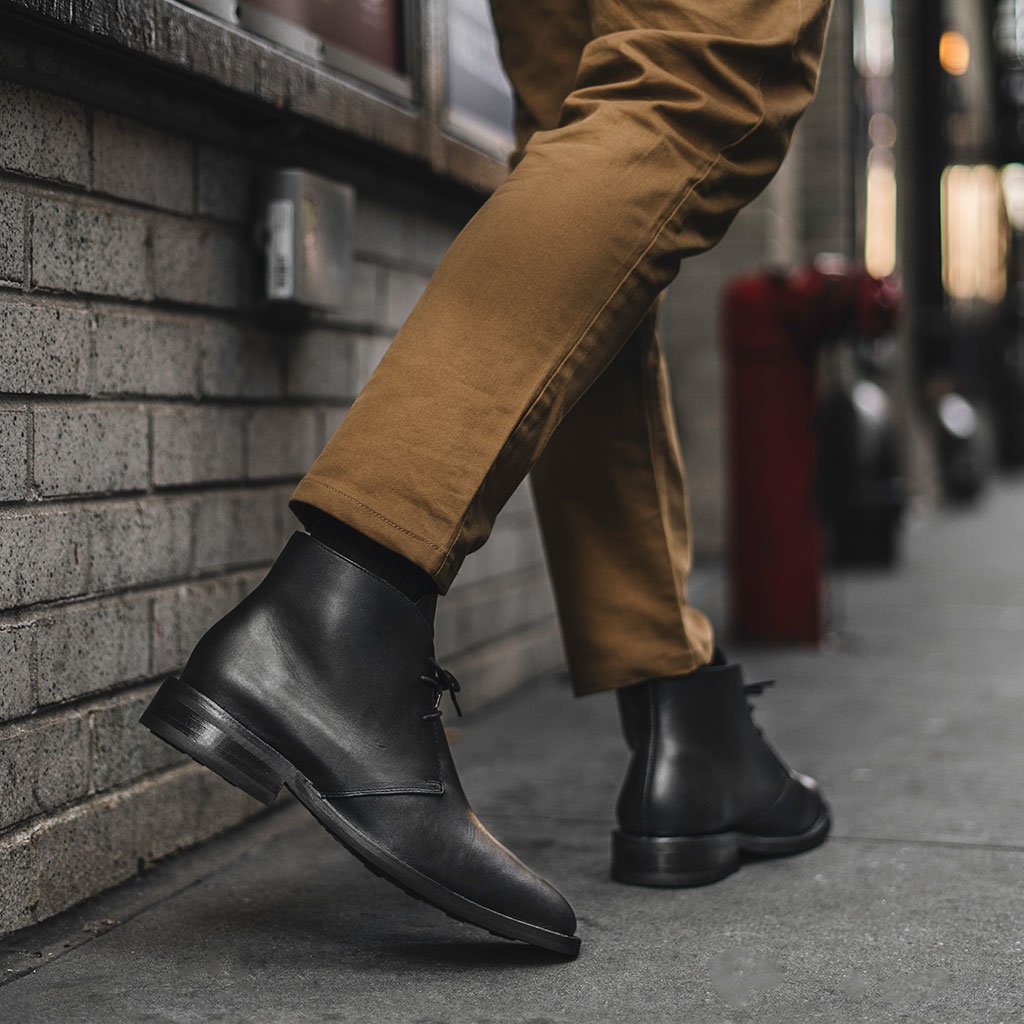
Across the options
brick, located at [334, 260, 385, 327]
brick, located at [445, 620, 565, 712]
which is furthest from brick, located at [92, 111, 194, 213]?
brick, located at [445, 620, 565, 712]

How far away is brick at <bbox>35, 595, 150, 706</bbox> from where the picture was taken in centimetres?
185

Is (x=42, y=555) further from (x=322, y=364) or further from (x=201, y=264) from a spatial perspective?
(x=322, y=364)

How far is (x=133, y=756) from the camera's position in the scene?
81.0 inches

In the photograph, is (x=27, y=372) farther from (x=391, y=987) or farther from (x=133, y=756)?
(x=391, y=987)

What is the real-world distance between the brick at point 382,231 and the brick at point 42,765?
1.23 m

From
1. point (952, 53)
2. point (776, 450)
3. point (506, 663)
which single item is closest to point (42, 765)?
point (506, 663)

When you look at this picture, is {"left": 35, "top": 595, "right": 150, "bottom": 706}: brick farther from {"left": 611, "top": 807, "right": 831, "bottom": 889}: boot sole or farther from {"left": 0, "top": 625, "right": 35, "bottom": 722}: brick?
{"left": 611, "top": 807, "right": 831, "bottom": 889}: boot sole

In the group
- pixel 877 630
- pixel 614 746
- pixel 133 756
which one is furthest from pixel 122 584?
pixel 877 630

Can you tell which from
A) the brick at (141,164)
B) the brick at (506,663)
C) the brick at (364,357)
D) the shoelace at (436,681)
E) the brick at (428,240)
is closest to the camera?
the shoelace at (436,681)

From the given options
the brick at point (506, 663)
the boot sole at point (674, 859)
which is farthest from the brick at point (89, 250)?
A: the brick at point (506, 663)

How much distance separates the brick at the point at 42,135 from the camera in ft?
5.74

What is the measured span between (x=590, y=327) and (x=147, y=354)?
30.2 inches

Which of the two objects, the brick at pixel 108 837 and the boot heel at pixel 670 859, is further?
the boot heel at pixel 670 859

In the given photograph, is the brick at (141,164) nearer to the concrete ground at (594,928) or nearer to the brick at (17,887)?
the brick at (17,887)
